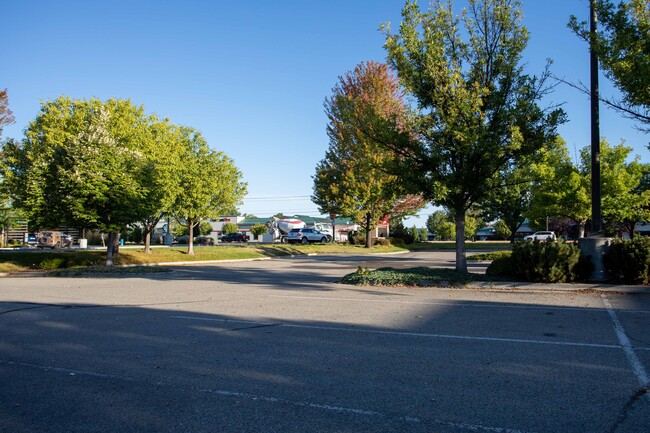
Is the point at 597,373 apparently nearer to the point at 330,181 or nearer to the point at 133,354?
the point at 133,354

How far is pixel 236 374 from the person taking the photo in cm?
546

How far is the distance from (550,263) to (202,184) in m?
23.7

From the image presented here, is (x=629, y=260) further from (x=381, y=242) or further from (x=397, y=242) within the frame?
(x=397, y=242)

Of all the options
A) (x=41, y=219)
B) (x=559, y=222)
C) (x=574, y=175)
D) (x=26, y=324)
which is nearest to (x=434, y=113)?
(x=26, y=324)

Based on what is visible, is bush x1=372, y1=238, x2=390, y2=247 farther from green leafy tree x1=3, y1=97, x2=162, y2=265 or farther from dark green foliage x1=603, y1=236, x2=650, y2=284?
dark green foliage x1=603, y1=236, x2=650, y2=284

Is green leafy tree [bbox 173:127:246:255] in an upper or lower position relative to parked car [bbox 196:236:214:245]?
upper

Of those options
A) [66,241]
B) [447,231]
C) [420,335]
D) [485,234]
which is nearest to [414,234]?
[447,231]

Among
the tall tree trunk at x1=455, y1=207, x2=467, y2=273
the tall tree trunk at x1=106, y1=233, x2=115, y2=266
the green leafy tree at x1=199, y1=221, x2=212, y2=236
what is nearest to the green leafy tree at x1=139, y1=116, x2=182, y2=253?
the tall tree trunk at x1=106, y1=233, x2=115, y2=266

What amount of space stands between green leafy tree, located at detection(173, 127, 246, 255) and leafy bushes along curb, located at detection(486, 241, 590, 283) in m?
21.5

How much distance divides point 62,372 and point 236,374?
82.8 inches

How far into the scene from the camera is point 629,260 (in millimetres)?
12906

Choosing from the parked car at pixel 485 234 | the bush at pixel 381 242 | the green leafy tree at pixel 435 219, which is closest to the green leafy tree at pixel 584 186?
the bush at pixel 381 242

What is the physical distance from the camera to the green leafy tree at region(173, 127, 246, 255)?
3152 centimetres

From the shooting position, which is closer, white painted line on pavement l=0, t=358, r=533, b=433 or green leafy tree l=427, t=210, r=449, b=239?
white painted line on pavement l=0, t=358, r=533, b=433
